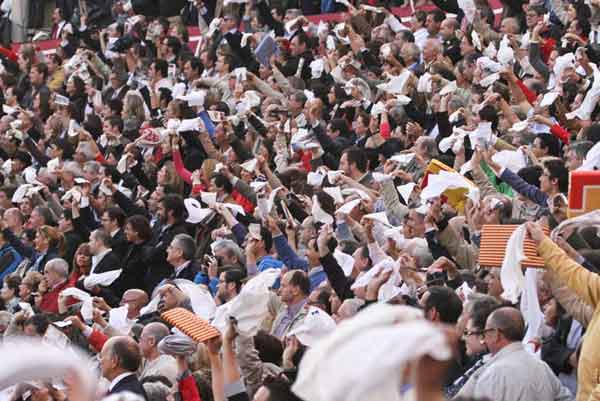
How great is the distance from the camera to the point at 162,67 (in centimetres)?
1809

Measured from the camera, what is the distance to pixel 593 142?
1124 centimetres

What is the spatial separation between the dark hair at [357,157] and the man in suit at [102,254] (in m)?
1.84

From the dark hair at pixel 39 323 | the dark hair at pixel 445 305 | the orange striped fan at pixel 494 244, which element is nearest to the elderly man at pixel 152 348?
the dark hair at pixel 39 323

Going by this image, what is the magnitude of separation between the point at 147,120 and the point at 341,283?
741 cm

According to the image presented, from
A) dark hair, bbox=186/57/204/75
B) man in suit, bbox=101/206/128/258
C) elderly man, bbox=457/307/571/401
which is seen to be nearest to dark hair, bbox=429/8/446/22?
dark hair, bbox=186/57/204/75

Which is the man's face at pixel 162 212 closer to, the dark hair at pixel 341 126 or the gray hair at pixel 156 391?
the dark hair at pixel 341 126

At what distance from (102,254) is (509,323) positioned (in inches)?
239

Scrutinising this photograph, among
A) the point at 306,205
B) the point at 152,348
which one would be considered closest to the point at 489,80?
the point at 306,205

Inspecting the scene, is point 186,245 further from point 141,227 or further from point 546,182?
point 546,182

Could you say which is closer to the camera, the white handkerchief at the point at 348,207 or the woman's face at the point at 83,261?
the white handkerchief at the point at 348,207

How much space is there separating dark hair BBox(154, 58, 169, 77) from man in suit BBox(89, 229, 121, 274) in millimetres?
5446

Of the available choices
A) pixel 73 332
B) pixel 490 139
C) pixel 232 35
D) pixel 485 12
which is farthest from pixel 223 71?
pixel 73 332

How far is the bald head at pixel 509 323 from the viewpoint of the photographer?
278 inches

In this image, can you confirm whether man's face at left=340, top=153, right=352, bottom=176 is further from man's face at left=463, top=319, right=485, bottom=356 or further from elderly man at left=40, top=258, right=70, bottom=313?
man's face at left=463, top=319, right=485, bottom=356
